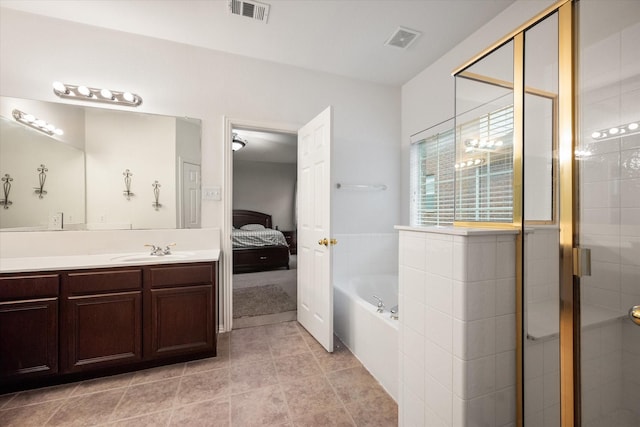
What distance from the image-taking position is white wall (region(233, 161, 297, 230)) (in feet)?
22.5

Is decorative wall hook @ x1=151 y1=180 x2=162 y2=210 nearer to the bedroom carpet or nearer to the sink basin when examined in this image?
the sink basin

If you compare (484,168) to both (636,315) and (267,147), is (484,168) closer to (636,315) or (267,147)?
(636,315)

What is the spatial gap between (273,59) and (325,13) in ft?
2.61

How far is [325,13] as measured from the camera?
6.56 ft

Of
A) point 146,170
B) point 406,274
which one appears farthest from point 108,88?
point 406,274

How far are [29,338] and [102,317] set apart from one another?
14.9 inches

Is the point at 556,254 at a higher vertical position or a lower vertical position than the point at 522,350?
higher

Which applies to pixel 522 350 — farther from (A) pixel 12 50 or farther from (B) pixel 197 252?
(A) pixel 12 50

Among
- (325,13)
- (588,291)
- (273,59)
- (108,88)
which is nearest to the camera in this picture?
(588,291)

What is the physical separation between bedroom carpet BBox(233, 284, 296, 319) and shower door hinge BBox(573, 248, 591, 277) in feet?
8.71

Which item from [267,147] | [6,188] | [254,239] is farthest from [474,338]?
[267,147]

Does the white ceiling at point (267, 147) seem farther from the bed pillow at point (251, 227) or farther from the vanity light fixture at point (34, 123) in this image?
the vanity light fixture at point (34, 123)

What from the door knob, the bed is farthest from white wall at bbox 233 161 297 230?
the door knob

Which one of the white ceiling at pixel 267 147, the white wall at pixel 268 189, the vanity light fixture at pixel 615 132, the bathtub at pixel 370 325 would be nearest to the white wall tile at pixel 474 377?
the bathtub at pixel 370 325
